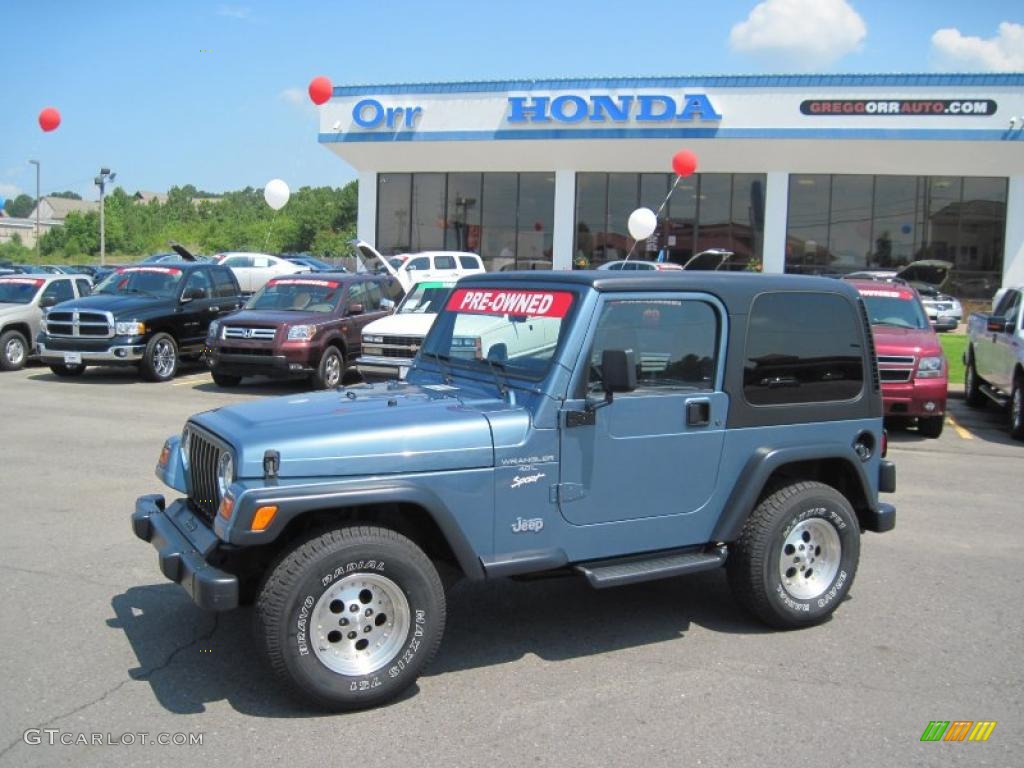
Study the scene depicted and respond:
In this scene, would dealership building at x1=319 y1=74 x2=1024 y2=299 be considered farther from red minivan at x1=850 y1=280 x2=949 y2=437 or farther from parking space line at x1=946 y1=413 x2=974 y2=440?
red minivan at x1=850 y1=280 x2=949 y2=437

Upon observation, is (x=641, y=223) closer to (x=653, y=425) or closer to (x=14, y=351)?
(x=14, y=351)

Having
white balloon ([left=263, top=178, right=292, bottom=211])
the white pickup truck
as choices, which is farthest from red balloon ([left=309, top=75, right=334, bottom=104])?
the white pickup truck

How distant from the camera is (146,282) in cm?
1678

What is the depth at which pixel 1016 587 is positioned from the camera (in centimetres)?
624

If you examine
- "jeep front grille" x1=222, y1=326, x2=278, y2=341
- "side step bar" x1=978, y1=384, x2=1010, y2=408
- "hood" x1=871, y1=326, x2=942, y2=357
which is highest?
"hood" x1=871, y1=326, x2=942, y2=357

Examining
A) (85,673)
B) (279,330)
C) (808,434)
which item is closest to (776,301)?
(808,434)

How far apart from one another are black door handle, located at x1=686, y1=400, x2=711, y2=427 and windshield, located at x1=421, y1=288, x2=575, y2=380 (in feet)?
2.62

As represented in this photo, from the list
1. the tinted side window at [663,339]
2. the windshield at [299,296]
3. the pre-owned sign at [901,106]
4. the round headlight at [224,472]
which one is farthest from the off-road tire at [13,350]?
the pre-owned sign at [901,106]

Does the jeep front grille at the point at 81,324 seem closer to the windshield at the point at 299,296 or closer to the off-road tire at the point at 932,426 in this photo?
the windshield at the point at 299,296

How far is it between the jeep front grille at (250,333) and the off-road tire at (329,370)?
33.1 inches

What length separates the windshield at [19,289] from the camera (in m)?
17.6

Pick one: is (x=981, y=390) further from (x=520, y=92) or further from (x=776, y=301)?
(x=520, y=92)

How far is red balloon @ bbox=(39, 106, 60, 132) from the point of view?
25.4 m

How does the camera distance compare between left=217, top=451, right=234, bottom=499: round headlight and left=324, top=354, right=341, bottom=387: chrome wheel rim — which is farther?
left=324, top=354, right=341, bottom=387: chrome wheel rim
